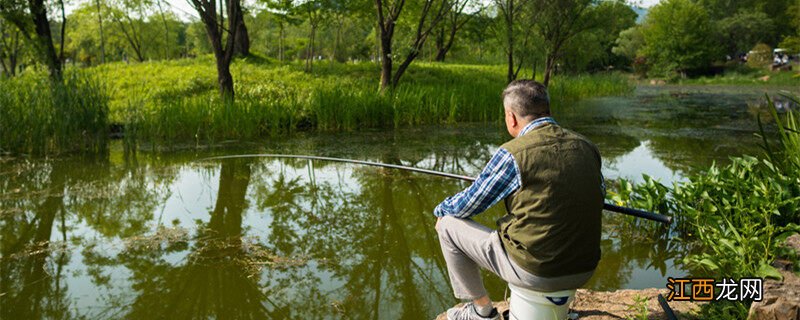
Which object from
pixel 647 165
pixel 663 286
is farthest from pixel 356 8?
pixel 663 286

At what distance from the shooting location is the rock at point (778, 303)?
2.03m

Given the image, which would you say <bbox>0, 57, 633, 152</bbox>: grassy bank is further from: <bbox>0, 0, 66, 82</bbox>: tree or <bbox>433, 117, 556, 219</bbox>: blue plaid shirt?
<bbox>433, 117, 556, 219</bbox>: blue plaid shirt

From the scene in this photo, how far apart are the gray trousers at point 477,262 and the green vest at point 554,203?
4 centimetres

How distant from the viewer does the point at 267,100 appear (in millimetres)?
9117

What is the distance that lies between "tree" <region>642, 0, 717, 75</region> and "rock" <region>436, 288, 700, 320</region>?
33470 millimetres

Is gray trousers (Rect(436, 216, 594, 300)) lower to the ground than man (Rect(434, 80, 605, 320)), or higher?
lower

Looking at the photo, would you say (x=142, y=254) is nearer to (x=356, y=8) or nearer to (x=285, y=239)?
(x=285, y=239)

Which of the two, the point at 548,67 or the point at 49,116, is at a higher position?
the point at 548,67

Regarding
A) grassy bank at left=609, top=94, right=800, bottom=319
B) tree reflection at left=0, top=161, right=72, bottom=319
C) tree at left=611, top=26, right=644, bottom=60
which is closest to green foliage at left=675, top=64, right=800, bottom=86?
tree at left=611, top=26, right=644, bottom=60

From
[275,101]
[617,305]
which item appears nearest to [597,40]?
[275,101]

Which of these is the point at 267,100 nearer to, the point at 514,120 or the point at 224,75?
the point at 224,75

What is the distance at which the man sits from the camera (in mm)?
1952

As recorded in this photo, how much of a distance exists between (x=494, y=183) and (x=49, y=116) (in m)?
6.33

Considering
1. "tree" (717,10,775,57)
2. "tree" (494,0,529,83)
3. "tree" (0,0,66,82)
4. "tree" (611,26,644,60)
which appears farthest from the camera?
"tree" (611,26,644,60)
